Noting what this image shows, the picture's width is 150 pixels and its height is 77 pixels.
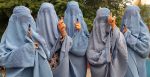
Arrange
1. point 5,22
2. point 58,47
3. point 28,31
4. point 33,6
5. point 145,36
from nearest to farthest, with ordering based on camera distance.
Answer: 1. point 28,31
2. point 58,47
3. point 145,36
4. point 33,6
5. point 5,22

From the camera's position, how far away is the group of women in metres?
4.86

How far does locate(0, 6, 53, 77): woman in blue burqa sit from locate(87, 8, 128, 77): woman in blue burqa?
2.15ft

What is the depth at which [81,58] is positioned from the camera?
5.32m

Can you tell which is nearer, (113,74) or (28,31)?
(28,31)

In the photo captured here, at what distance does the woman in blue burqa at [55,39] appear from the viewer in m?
5.13

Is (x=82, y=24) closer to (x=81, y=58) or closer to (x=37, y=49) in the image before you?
(x=81, y=58)

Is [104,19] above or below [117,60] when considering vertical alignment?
above

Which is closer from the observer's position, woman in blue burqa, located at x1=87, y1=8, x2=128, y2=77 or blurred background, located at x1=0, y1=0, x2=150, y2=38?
woman in blue burqa, located at x1=87, y1=8, x2=128, y2=77

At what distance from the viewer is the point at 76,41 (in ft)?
17.2

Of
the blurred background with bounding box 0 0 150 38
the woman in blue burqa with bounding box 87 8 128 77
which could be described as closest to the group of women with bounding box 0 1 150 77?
the woman in blue burqa with bounding box 87 8 128 77

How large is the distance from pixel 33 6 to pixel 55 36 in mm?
3598

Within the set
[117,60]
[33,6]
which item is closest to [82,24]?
[117,60]

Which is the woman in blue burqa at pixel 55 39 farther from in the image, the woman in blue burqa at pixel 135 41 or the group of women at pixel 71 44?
the woman in blue burqa at pixel 135 41

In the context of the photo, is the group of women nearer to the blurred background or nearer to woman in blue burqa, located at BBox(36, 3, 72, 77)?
woman in blue burqa, located at BBox(36, 3, 72, 77)
